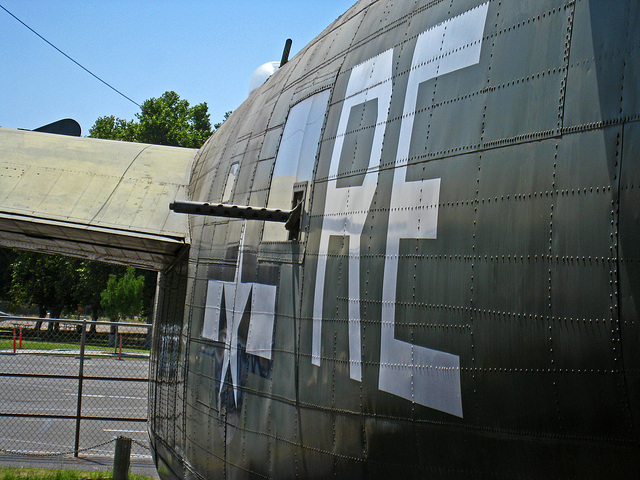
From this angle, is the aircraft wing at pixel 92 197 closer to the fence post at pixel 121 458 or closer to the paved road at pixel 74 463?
the fence post at pixel 121 458

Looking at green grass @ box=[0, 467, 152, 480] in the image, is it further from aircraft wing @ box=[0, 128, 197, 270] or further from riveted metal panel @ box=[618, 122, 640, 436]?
riveted metal panel @ box=[618, 122, 640, 436]

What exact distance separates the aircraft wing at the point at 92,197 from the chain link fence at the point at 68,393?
10.1 ft

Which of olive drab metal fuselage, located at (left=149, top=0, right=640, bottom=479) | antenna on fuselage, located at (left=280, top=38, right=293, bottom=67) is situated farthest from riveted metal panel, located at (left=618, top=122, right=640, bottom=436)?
antenna on fuselage, located at (left=280, top=38, right=293, bottom=67)

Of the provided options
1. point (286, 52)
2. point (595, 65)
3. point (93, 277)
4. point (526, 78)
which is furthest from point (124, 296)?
point (595, 65)

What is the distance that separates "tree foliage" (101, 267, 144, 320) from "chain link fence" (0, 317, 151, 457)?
16041mm

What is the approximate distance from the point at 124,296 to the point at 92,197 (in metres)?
37.7

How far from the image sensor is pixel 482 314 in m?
3.28

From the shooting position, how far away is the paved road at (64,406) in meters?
15.9

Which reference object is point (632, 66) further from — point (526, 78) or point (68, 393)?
point (68, 393)

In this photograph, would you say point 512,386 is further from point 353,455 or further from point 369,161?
point 369,161

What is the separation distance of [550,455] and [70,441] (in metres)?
15.6

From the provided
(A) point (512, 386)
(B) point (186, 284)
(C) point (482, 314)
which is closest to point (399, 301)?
(C) point (482, 314)

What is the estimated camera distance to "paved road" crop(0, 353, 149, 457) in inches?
627

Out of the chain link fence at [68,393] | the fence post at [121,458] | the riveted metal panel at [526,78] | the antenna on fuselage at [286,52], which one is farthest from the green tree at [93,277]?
the riveted metal panel at [526,78]
